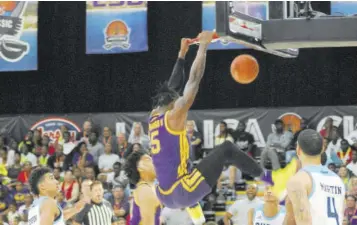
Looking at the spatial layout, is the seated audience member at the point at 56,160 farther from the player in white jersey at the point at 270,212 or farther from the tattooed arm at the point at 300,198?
the tattooed arm at the point at 300,198

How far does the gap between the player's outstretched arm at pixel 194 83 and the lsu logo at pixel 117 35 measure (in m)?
9.41

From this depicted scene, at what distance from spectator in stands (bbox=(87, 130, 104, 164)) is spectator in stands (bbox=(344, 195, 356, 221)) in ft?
16.1

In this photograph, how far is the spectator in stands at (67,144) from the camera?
16156 millimetres

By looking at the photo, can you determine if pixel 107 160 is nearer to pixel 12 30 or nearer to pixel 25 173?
pixel 25 173

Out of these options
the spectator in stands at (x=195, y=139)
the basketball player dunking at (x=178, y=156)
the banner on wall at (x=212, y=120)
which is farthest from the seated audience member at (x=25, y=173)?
the basketball player dunking at (x=178, y=156)

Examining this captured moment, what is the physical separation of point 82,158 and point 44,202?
7.94m

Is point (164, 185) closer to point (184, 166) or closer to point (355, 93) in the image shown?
point (184, 166)

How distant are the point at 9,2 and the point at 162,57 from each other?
331 cm

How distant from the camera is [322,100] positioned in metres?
17.4

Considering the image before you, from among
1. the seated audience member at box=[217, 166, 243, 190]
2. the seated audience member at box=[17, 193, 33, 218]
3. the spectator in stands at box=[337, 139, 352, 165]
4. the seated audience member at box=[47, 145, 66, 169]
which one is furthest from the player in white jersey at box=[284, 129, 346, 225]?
the seated audience member at box=[47, 145, 66, 169]

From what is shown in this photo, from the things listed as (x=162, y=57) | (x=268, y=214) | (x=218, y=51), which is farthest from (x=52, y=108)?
(x=268, y=214)

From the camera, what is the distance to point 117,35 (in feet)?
55.5

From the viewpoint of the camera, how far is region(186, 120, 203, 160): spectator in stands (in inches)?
602

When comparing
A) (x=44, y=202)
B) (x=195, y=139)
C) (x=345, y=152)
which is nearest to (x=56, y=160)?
(x=195, y=139)
